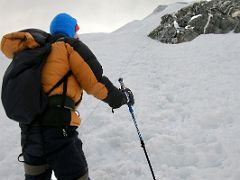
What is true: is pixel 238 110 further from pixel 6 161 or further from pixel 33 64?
pixel 33 64

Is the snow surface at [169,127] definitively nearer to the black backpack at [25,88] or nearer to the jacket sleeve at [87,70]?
the jacket sleeve at [87,70]

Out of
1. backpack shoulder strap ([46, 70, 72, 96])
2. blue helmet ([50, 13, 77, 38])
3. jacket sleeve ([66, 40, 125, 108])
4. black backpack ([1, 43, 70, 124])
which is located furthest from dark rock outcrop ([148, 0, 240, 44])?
black backpack ([1, 43, 70, 124])

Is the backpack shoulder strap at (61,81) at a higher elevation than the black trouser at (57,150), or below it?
higher

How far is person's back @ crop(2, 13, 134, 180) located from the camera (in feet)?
13.3

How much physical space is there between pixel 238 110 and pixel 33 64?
261 inches

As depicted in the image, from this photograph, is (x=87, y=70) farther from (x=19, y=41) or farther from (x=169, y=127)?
(x=169, y=127)

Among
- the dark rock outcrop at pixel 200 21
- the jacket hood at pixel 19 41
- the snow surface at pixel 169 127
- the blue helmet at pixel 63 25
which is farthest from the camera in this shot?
the dark rock outcrop at pixel 200 21

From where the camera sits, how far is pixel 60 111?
4.09 meters

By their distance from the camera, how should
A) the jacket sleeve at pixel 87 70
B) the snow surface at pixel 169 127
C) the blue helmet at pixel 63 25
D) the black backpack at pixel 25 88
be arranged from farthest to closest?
the snow surface at pixel 169 127
the blue helmet at pixel 63 25
the jacket sleeve at pixel 87 70
the black backpack at pixel 25 88

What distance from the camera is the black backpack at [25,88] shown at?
3.88m

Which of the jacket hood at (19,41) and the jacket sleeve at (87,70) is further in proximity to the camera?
Answer: the jacket sleeve at (87,70)

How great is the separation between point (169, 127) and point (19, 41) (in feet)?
18.1

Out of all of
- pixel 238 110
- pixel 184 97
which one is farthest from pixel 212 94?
pixel 238 110

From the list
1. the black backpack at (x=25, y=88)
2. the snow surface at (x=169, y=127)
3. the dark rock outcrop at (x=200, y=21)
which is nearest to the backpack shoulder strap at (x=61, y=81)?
the black backpack at (x=25, y=88)
